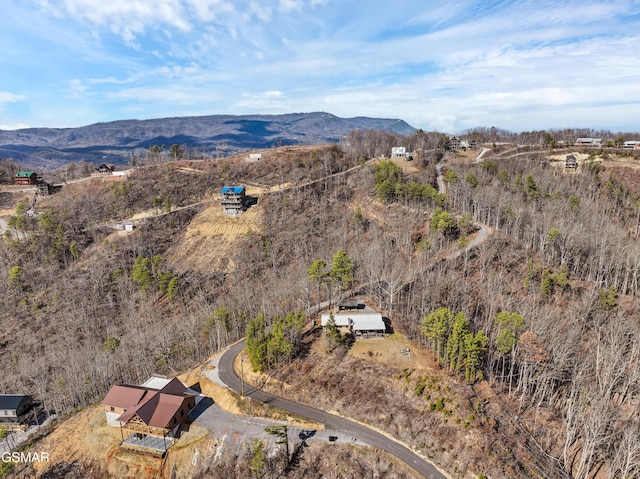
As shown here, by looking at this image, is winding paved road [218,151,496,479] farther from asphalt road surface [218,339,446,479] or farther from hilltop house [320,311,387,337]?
hilltop house [320,311,387,337]

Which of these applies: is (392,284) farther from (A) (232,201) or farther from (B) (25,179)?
(B) (25,179)

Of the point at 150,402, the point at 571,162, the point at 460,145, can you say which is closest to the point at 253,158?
the point at 460,145

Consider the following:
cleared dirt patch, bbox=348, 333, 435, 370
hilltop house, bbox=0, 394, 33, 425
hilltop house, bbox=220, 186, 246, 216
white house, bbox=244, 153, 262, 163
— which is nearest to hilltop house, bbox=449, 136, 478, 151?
white house, bbox=244, 153, 262, 163

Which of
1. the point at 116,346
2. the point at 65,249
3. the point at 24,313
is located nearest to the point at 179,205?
the point at 65,249

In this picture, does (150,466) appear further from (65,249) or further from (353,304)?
(65,249)

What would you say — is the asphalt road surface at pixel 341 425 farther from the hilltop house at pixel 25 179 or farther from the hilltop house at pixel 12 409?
the hilltop house at pixel 25 179
